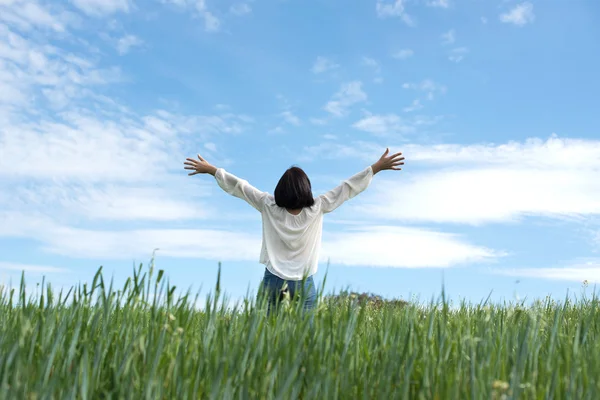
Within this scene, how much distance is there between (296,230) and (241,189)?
0.80 metres

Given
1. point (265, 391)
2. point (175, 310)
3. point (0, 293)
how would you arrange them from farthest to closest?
point (0, 293) → point (175, 310) → point (265, 391)

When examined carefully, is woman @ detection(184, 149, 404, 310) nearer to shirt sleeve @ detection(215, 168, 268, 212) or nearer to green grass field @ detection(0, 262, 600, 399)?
shirt sleeve @ detection(215, 168, 268, 212)

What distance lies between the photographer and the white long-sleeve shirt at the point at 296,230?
236 inches

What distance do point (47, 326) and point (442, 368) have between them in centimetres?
177

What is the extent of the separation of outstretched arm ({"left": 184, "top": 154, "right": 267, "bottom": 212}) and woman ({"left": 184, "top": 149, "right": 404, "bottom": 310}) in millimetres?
12

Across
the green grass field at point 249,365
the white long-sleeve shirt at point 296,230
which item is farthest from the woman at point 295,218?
the green grass field at point 249,365

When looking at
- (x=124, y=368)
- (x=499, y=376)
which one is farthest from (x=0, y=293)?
(x=499, y=376)

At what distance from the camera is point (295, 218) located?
600cm

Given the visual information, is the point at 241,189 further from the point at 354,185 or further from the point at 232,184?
the point at 354,185

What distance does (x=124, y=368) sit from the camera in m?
2.26

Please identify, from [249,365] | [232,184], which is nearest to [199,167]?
[232,184]

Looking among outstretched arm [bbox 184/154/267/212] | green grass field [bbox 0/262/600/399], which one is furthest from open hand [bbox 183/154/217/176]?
green grass field [bbox 0/262/600/399]

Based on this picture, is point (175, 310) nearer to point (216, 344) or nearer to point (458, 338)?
point (216, 344)

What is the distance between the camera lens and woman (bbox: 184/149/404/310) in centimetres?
594
